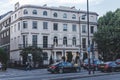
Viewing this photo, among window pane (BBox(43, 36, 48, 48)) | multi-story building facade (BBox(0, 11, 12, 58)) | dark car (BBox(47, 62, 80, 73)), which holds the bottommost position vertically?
dark car (BBox(47, 62, 80, 73))

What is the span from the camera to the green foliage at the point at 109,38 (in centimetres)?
6588

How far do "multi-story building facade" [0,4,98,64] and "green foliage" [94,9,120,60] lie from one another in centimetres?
448

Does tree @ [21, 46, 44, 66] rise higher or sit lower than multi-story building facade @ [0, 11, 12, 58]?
lower

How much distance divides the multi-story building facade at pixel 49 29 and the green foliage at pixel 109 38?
14.7 feet

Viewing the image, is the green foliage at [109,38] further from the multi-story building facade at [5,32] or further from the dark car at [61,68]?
the dark car at [61,68]

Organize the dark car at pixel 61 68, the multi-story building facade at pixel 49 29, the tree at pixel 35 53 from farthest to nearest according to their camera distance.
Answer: the multi-story building facade at pixel 49 29 → the tree at pixel 35 53 → the dark car at pixel 61 68

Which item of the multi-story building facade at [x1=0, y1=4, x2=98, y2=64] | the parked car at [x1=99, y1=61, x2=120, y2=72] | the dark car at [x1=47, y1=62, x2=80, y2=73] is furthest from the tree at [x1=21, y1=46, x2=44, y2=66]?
the parked car at [x1=99, y1=61, x2=120, y2=72]

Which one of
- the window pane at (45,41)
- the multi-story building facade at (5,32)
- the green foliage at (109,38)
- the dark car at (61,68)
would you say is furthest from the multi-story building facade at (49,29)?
the dark car at (61,68)

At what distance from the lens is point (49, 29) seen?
66375 millimetres

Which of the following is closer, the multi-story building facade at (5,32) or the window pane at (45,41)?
the window pane at (45,41)

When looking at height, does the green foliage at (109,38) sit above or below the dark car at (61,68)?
above

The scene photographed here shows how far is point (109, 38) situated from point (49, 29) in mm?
13485

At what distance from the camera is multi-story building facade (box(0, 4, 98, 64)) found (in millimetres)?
64188

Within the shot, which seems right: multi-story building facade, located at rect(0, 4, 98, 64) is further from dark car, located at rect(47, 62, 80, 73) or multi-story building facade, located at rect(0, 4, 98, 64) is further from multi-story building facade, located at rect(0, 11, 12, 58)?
dark car, located at rect(47, 62, 80, 73)
